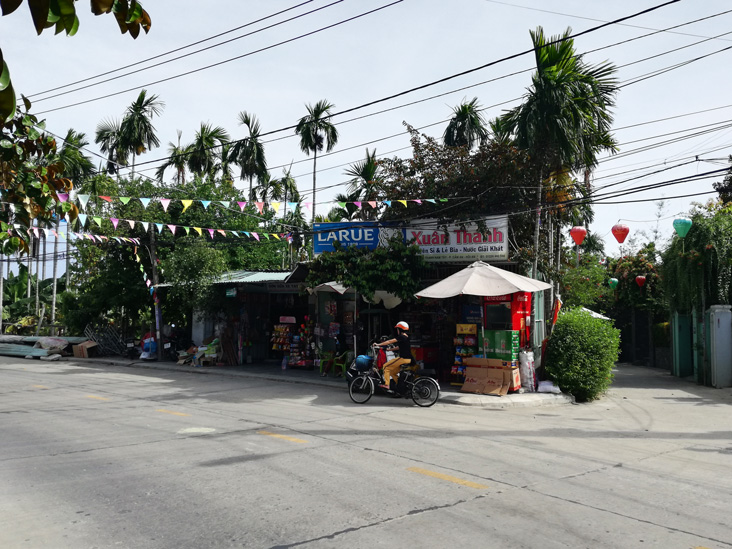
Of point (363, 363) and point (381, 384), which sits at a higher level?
point (363, 363)

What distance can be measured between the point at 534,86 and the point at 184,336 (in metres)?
17.6

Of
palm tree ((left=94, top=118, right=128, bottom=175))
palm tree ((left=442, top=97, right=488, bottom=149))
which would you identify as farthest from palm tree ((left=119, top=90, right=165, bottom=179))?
palm tree ((left=442, top=97, right=488, bottom=149))

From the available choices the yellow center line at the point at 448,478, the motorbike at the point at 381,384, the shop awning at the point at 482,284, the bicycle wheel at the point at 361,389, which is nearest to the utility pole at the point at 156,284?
the motorbike at the point at 381,384

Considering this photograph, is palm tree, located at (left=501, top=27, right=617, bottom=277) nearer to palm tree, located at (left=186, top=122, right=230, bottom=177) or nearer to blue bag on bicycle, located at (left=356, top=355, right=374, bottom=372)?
blue bag on bicycle, located at (left=356, top=355, right=374, bottom=372)

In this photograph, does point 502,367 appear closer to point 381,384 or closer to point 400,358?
point 400,358

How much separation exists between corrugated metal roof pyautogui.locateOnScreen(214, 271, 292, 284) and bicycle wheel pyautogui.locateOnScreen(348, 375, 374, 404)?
751cm

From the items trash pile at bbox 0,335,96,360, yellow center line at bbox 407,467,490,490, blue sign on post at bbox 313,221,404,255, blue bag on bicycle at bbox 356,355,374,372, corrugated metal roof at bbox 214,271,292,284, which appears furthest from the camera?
trash pile at bbox 0,335,96,360

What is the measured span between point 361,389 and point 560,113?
868 centimetres

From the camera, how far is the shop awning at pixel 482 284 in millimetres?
13867

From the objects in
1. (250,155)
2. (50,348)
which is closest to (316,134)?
(250,155)

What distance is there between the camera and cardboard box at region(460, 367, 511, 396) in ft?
48.2

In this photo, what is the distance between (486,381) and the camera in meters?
15.0

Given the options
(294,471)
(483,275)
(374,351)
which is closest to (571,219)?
(483,275)

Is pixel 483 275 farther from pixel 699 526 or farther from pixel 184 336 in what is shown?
pixel 184 336
